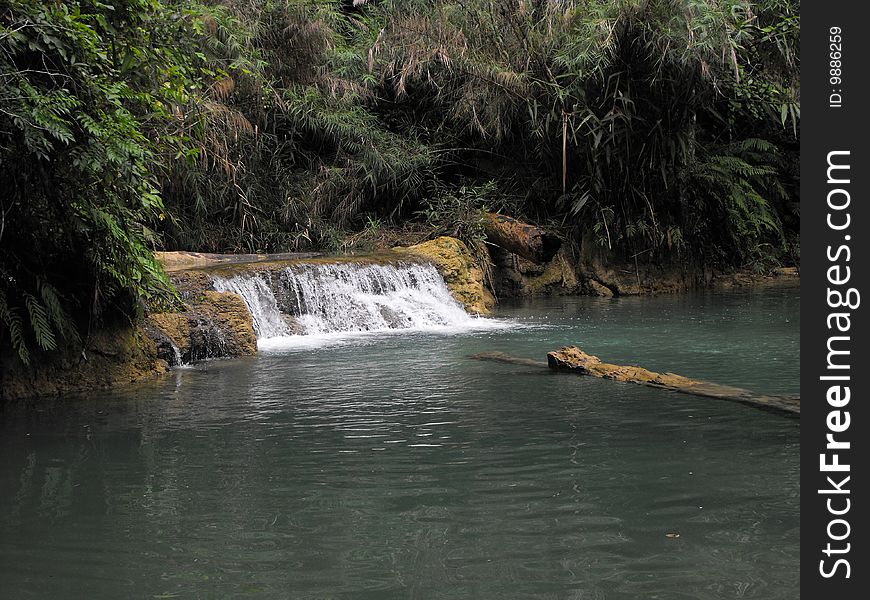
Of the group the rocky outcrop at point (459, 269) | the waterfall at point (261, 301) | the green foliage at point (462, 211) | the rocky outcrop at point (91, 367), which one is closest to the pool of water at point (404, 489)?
the rocky outcrop at point (91, 367)

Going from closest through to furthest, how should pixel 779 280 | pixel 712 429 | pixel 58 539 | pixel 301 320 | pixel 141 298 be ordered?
pixel 58 539 < pixel 712 429 < pixel 141 298 < pixel 301 320 < pixel 779 280

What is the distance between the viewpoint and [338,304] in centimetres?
1283

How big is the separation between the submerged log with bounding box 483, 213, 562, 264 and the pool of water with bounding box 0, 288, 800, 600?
8.32 metres

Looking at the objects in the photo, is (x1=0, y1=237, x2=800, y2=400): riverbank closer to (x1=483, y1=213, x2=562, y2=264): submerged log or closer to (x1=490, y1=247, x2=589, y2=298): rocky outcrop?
(x1=490, y1=247, x2=589, y2=298): rocky outcrop

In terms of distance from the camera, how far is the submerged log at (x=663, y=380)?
6.50m

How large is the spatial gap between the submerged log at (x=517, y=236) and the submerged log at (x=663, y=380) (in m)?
8.44

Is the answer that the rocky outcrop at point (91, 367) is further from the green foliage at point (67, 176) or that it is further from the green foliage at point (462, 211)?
the green foliage at point (462, 211)

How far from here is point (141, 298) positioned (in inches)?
334

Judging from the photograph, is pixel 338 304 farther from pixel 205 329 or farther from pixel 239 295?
pixel 205 329

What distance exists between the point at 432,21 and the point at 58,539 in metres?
15.9

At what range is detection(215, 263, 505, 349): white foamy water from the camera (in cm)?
1203

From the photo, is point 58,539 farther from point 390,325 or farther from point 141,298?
point 390,325

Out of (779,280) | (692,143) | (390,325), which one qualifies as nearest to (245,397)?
(390,325)

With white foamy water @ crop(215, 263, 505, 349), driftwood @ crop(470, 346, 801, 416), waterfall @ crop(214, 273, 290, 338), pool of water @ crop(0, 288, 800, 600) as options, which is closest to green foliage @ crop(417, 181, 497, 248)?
white foamy water @ crop(215, 263, 505, 349)
